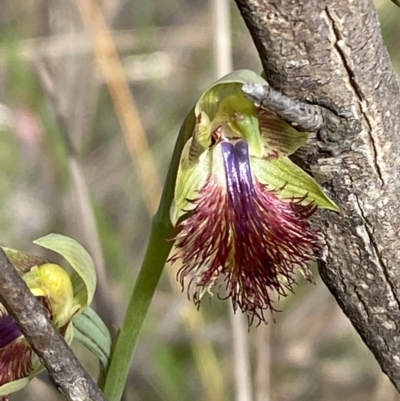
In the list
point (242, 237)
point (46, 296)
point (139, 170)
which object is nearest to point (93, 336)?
point (46, 296)

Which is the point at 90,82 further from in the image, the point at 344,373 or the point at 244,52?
the point at 344,373

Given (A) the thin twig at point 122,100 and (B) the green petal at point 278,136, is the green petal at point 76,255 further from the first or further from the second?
(A) the thin twig at point 122,100

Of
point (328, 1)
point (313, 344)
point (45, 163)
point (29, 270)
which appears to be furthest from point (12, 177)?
point (328, 1)

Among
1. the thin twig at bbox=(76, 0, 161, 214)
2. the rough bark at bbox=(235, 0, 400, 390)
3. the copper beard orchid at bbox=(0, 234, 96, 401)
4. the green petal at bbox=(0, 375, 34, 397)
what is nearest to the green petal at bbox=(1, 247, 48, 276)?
the copper beard orchid at bbox=(0, 234, 96, 401)

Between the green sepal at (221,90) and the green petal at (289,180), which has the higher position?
the green sepal at (221,90)

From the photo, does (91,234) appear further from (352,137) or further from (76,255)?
(352,137)

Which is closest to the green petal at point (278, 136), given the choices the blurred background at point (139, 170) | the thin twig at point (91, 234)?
the thin twig at point (91, 234)
